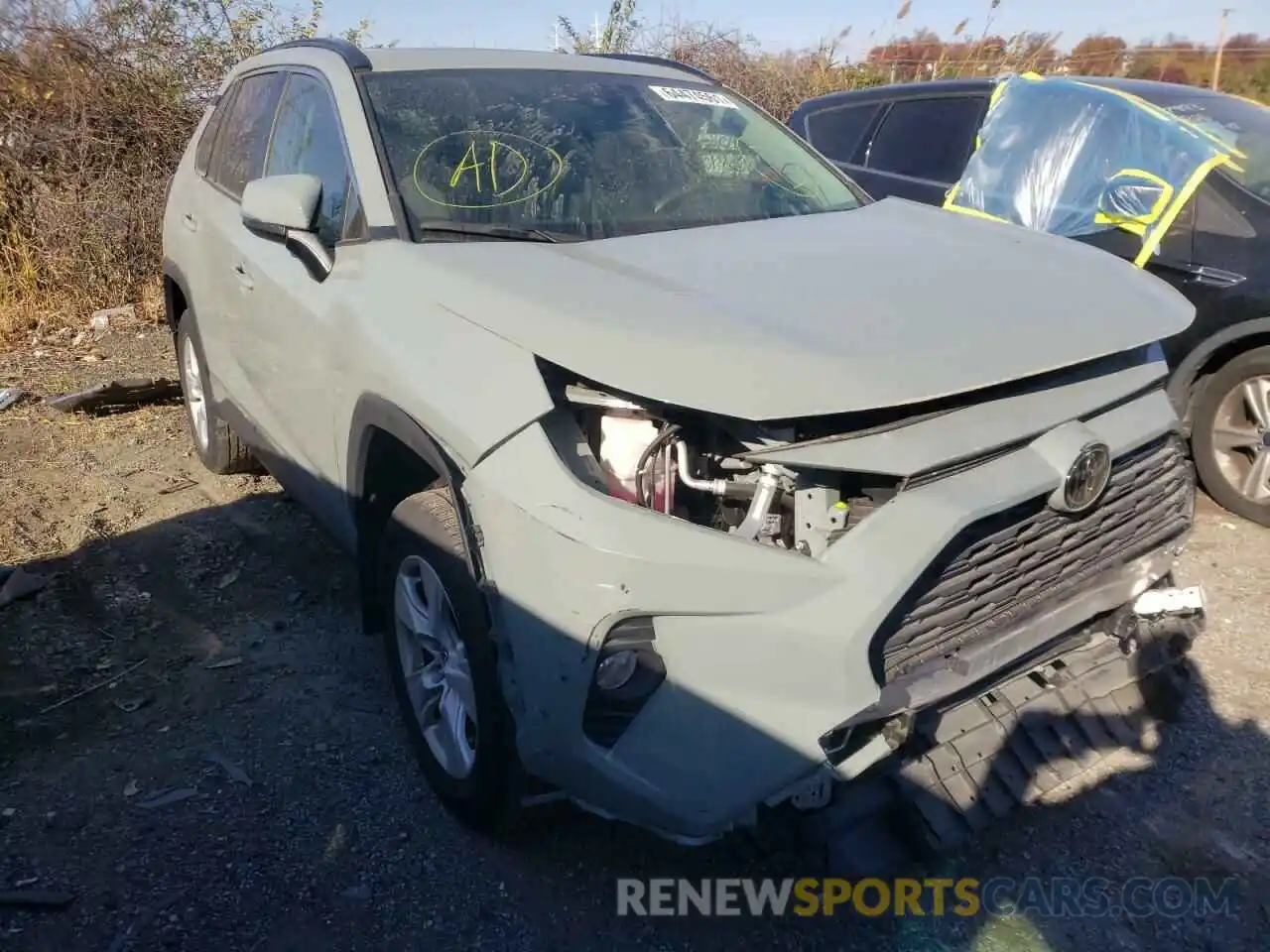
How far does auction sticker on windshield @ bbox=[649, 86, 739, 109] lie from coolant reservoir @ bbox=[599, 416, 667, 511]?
6.16 feet

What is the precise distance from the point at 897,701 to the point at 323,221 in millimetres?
2203

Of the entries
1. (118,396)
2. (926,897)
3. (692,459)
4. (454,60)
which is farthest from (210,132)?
(926,897)

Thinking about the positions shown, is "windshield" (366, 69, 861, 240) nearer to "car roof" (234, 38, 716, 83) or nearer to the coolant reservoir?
"car roof" (234, 38, 716, 83)

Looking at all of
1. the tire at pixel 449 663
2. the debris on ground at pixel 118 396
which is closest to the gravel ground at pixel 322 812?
the tire at pixel 449 663

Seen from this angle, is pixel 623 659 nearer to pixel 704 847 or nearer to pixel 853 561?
pixel 853 561

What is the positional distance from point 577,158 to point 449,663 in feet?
5.27

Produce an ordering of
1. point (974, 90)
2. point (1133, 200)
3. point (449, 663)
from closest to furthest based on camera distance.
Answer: point (449, 663)
point (1133, 200)
point (974, 90)

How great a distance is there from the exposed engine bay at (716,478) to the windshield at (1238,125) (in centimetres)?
335

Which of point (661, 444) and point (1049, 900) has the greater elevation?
point (661, 444)

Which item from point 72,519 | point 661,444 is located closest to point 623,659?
point 661,444

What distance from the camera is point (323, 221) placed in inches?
→ 126

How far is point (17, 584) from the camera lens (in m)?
3.99

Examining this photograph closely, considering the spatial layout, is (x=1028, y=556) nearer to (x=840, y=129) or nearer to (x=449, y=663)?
(x=449, y=663)

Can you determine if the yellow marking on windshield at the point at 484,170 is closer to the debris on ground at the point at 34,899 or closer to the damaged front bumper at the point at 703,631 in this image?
the damaged front bumper at the point at 703,631
